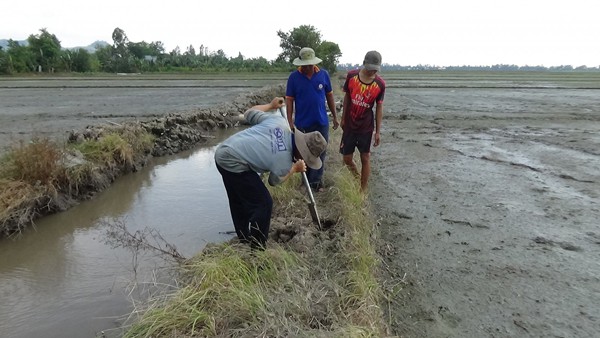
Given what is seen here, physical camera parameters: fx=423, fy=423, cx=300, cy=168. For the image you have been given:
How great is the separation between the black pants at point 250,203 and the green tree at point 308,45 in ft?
151

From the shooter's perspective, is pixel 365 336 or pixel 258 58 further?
pixel 258 58

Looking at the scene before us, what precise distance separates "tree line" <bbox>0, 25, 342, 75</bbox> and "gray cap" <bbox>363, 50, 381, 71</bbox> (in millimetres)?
45757

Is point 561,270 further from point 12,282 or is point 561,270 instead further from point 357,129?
point 12,282

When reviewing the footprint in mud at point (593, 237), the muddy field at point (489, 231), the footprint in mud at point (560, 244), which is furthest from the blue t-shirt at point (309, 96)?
the footprint in mud at point (593, 237)

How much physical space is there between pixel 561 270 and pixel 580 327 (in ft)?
2.93

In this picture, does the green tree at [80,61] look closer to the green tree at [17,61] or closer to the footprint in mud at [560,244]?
the green tree at [17,61]

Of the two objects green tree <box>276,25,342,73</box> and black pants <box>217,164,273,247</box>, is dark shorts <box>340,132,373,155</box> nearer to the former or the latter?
black pants <box>217,164,273,247</box>

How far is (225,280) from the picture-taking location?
9.98ft

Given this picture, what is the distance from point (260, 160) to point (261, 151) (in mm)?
77

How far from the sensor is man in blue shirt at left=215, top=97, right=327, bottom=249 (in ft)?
11.0

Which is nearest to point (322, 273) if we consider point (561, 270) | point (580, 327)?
point (580, 327)

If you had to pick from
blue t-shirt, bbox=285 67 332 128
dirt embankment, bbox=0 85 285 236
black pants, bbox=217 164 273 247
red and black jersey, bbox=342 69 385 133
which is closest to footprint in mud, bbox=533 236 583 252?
red and black jersey, bbox=342 69 385 133

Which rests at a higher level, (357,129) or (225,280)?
(357,129)

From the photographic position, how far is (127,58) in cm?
5500
